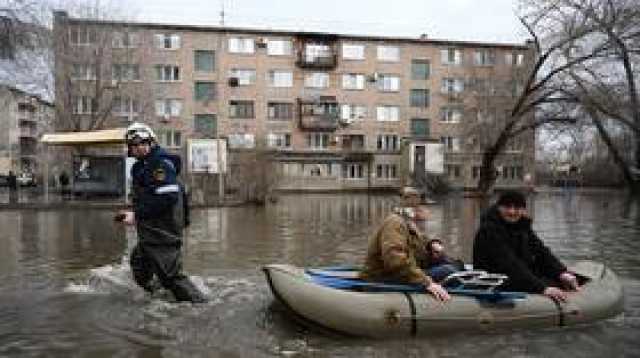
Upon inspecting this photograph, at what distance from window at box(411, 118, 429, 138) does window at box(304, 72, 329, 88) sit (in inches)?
320

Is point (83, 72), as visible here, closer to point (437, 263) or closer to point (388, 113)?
point (388, 113)

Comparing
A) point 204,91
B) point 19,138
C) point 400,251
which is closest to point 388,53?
point 204,91

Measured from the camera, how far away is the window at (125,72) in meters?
44.9

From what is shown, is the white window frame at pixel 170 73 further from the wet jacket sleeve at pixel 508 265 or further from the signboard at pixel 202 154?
the wet jacket sleeve at pixel 508 265

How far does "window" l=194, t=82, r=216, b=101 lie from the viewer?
2457 inches

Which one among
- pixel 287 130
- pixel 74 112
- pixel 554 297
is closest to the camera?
pixel 554 297

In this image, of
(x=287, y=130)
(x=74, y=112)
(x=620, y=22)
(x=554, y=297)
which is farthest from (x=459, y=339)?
(x=287, y=130)

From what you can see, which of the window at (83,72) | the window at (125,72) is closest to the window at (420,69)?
the window at (125,72)

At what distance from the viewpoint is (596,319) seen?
9383 millimetres

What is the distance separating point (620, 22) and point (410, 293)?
100 ft

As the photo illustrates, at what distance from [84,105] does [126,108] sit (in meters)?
2.65

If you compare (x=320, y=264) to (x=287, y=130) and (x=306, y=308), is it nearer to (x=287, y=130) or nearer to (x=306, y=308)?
(x=306, y=308)

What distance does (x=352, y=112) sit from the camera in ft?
215

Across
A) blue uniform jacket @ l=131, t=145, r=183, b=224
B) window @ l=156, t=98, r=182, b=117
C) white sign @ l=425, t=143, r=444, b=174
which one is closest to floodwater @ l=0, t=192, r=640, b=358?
blue uniform jacket @ l=131, t=145, r=183, b=224
